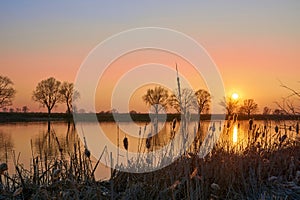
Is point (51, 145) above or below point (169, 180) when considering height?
above

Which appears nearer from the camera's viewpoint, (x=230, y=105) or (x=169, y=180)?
(x=169, y=180)

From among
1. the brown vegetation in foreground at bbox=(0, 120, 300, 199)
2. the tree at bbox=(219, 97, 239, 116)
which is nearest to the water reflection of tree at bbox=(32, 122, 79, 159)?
the brown vegetation in foreground at bbox=(0, 120, 300, 199)

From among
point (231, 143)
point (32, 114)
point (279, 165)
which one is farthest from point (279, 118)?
point (32, 114)

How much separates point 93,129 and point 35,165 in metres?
4.13

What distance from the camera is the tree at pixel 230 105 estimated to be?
642 cm

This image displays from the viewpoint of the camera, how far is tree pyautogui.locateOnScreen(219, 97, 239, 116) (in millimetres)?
6417

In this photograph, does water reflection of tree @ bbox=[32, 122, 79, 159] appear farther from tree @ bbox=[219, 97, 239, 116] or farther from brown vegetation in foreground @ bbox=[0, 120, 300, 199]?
tree @ bbox=[219, 97, 239, 116]

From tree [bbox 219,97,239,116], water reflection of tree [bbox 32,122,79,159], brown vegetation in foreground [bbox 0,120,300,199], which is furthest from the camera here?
tree [bbox 219,97,239,116]

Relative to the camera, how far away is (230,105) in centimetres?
682

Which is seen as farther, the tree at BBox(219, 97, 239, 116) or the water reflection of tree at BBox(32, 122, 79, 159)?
the tree at BBox(219, 97, 239, 116)

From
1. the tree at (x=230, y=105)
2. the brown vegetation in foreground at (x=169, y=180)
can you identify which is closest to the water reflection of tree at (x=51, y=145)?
the brown vegetation in foreground at (x=169, y=180)

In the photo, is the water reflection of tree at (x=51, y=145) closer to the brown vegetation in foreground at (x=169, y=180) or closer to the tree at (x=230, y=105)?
the brown vegetation in foreground at (x=169, y=180)

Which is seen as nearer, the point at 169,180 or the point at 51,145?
the point at 169,180

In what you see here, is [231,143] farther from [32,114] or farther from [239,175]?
[32,114]
